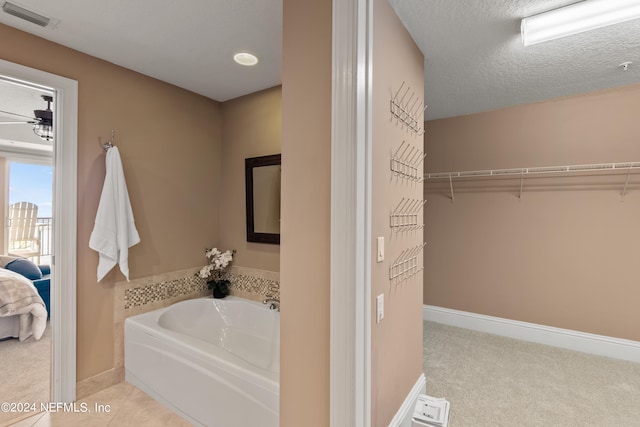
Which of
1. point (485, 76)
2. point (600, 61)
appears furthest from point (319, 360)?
point (600, 61)

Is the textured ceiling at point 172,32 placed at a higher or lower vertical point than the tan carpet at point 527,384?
higher

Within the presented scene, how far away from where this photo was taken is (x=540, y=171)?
9.48ft

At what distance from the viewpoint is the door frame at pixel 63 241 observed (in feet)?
6.70

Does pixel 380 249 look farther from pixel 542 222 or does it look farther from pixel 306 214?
pixel 542 222

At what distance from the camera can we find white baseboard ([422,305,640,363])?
2611 mm

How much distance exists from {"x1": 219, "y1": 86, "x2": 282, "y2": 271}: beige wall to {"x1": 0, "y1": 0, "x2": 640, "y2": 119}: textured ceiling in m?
0.21

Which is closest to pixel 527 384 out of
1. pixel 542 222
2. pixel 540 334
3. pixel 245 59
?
pixel 540 334

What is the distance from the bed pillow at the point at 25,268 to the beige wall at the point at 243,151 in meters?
2.40

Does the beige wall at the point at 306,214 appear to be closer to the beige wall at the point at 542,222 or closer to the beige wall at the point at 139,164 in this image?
the beige wall at the point at 139,164

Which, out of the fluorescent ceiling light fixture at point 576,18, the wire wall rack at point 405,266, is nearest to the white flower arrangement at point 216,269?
the wire wall rack at point 405,266

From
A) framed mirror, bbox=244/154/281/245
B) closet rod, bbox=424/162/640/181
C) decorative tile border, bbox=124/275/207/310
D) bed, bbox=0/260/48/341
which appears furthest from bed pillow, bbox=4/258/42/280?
closet rod, bbox=424/162/640/181

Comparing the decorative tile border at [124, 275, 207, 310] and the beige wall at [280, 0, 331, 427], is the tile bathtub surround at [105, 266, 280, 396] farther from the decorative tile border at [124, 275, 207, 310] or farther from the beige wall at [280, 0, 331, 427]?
the beige wall at [280, 0, 331, 427]

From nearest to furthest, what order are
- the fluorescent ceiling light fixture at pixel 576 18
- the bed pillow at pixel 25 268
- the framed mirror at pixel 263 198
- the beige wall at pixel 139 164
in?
the fluorescent ceiling light fixture at pixel 576 18 < the beige wall at pixel 139 164 < the framed mirror at pixel 263 198 < the bed pillow at pixel 25 268

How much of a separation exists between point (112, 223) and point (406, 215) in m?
2.12
